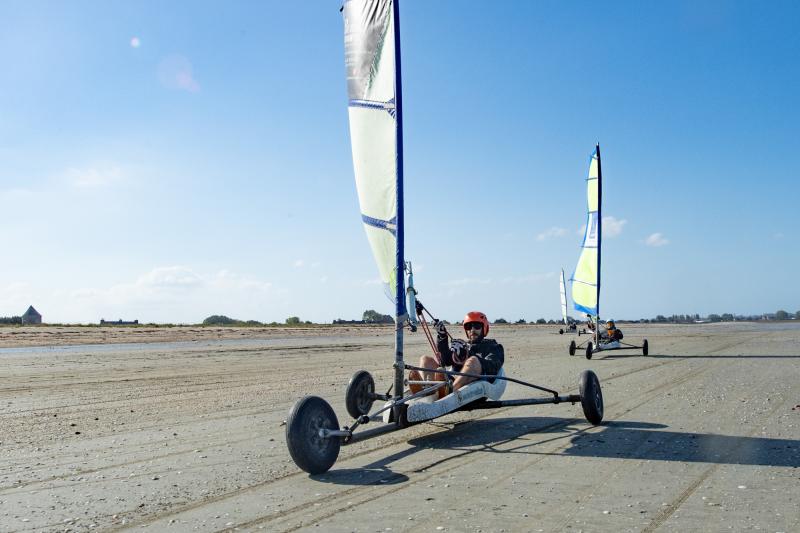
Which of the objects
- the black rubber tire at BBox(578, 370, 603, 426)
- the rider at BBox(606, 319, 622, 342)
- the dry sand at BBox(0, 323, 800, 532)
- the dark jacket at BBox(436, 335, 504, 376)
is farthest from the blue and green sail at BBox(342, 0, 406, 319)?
the rider at BBox(606, 319, 622, 342)

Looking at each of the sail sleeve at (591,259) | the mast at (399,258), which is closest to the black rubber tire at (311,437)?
the mast at (399,258)

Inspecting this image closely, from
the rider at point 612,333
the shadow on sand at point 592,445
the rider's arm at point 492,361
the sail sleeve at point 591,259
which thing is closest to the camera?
the shadow on sand at point 592,445

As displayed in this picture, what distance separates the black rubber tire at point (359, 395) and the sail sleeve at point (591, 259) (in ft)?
66.5

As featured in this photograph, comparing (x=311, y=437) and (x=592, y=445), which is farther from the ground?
(x=311, y=437)

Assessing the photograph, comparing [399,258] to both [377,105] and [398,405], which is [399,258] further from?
[377,105]

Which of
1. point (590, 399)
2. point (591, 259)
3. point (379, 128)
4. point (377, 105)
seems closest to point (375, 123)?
point (379, 128)

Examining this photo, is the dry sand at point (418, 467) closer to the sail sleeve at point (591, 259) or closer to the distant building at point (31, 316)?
the sail sleeve at point (591, 259)

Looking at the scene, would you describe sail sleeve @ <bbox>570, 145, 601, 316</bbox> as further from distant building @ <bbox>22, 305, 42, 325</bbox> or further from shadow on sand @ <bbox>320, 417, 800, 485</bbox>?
distant building @ <bbox>22, 305, 42, 325</bbox>

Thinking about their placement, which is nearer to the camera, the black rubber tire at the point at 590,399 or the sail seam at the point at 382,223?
the sail seam at the point at 382,223

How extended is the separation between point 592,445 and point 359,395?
3.20 meters

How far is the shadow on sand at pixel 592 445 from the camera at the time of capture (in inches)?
251

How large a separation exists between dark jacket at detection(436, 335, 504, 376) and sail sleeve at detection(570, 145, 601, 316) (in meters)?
19.5

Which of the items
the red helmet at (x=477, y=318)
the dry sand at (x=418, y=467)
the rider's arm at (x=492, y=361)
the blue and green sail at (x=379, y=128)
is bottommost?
the dry sand at (x=418, y=467)

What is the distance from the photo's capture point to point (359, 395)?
8.93 metres
